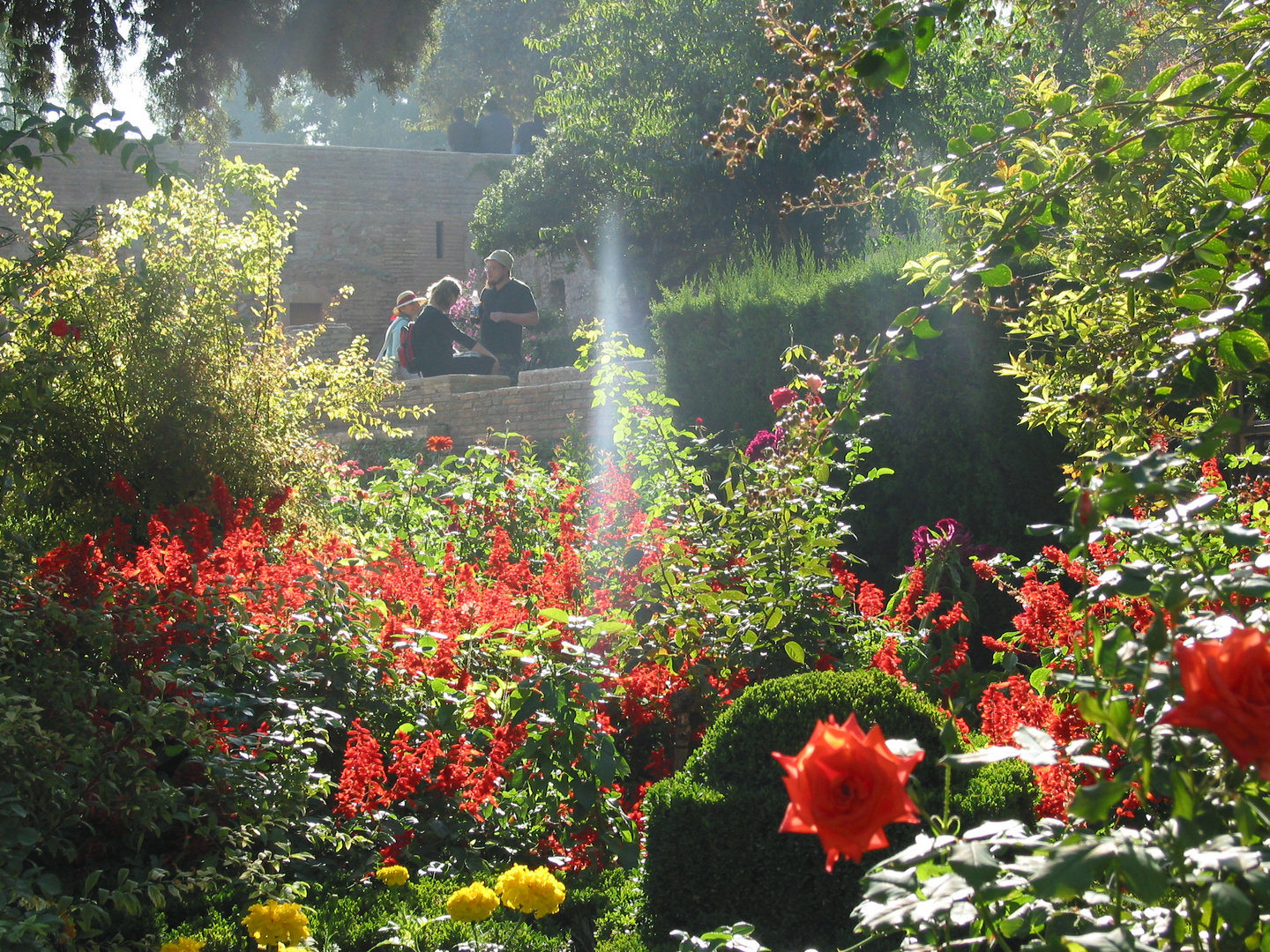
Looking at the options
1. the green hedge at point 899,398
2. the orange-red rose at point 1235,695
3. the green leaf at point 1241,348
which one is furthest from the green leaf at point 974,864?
the green hedge at point 899,398

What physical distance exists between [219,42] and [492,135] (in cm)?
1885

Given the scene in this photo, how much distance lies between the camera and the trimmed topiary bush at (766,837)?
2.64 meters

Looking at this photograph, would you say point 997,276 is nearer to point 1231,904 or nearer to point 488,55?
point 1231,904

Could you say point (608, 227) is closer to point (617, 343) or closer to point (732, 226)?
point (732, 226)

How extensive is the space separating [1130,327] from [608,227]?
1579 cm

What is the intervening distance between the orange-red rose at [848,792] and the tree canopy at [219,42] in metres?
5.72

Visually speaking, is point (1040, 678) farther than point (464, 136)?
No

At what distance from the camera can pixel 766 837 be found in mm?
2711

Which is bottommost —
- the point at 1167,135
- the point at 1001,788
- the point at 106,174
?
the point at 1001,788

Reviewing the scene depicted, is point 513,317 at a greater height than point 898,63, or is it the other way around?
point 513,317

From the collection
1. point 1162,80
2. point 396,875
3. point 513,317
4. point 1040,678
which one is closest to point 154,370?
point 396,875

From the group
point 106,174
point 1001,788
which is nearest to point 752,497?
point 1001,788

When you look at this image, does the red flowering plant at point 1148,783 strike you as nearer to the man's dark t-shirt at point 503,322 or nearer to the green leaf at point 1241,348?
the green leaf at point 1241,348

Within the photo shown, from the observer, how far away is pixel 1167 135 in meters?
1.92
